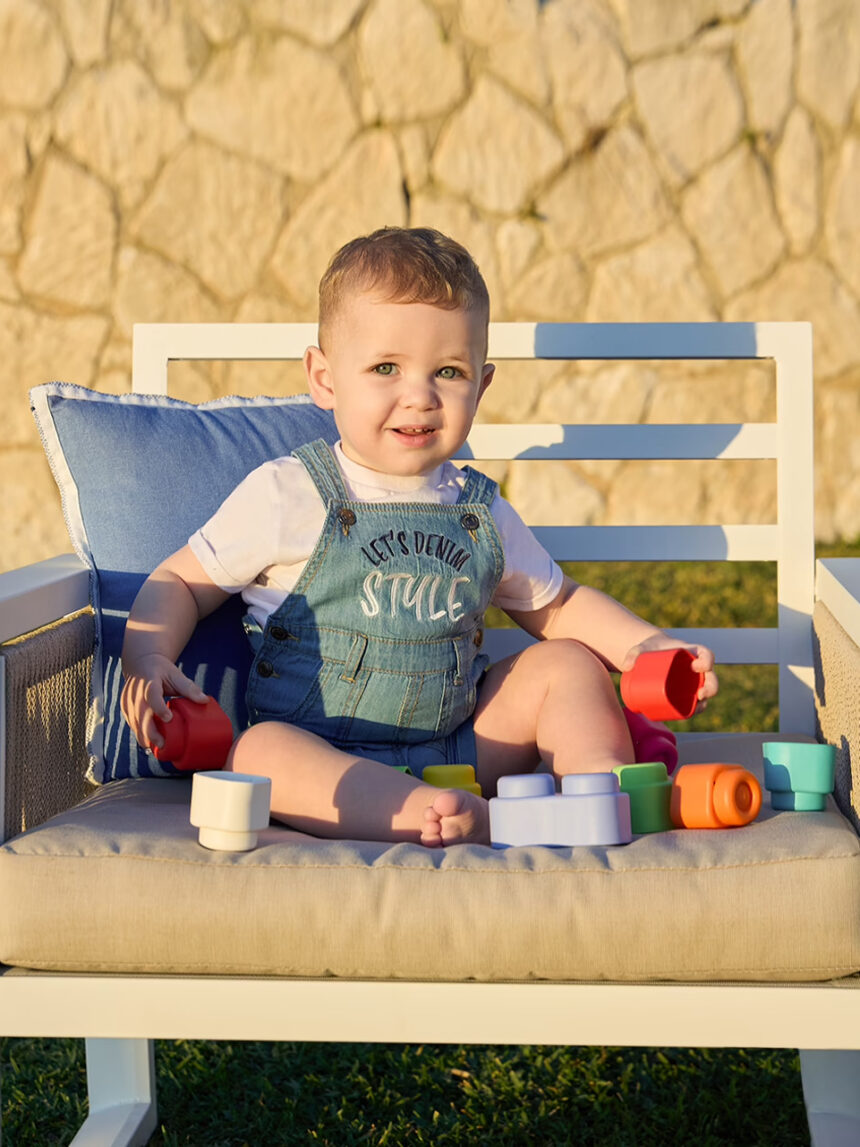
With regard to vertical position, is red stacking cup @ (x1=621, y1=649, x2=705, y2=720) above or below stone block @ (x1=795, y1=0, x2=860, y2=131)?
below

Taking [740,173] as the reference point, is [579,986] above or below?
below

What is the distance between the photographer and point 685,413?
15.5 feet

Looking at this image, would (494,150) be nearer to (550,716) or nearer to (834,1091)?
(550,716)

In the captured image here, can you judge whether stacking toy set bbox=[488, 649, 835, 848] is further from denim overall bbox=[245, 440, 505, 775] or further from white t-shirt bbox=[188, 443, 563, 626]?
white t-shirt bbox=[188, 443, 563, 626]

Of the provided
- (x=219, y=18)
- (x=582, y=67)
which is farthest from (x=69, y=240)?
(x=582, y=67)

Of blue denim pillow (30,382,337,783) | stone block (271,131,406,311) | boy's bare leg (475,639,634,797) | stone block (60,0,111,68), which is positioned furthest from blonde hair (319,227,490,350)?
stone block (60,0,111,68)

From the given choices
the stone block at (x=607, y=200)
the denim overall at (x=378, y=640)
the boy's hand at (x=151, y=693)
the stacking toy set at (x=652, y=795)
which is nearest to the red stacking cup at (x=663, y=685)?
the stacking toy set at (x=652, y=795)

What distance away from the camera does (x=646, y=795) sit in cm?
133

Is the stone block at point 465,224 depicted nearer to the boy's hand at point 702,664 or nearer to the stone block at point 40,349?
the stone block at point 40,349

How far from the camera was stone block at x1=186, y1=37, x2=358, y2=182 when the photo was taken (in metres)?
4.47

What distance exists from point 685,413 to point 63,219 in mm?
2206

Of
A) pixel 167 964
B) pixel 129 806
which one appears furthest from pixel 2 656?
pixel 167 964

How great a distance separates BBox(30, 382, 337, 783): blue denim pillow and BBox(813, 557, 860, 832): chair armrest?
2.37 feet

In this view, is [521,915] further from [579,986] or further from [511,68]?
[511,68]
